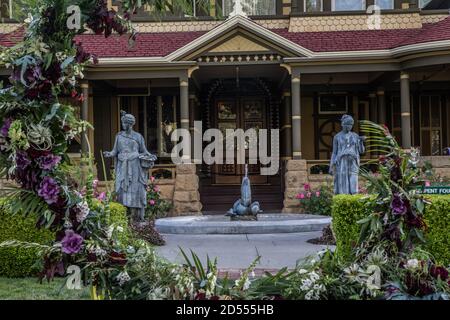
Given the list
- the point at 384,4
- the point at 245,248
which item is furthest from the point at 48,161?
the point at 384,4

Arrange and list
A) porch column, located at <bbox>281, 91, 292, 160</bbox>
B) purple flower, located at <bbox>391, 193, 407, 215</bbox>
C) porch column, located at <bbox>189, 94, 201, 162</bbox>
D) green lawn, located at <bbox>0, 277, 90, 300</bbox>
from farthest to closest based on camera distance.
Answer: porch column, located at <bbox>189, 94, 201, 162</bbox> < porch column, located at <bbox>281, 91, 292, 160</bbox> < green lawn, located at <bbox>0, 277, 90, 300</bbox> < purple flower, located at <bbox>391, 193, 407, 215</bbox>

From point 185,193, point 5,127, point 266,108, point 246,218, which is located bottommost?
point 246,218

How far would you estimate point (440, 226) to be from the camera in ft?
23.7

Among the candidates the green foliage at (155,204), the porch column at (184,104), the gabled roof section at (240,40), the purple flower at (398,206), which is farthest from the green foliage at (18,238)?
the gabled roof section at (240,40)

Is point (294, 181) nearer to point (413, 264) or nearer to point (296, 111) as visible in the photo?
point (296, 111)

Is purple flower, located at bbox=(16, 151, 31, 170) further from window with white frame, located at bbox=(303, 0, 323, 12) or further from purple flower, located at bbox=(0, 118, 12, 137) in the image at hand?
window with white frame, located at bbox=(303, 0, 323, 12)

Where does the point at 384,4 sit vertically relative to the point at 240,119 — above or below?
above

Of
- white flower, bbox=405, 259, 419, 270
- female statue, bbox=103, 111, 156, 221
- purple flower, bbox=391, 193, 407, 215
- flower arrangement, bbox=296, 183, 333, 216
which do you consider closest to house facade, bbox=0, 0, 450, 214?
flower arrangement, bbox=296, 183, 333, 216

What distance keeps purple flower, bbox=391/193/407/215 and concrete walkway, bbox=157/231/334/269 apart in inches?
131

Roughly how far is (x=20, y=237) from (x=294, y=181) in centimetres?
958

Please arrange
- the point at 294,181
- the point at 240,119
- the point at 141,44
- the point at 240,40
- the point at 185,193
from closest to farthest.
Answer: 1. the point at 185,193
2. the point at 294,181
3. the point at 240,40
4. the point at 141,44
5. the point at 240,119

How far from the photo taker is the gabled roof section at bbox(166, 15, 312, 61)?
15820 mm

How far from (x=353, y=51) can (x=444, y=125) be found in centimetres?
552

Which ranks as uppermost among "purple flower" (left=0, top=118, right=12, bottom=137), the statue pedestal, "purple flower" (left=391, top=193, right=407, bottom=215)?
"purple flower" (left=0, top=118, right=12, bottom=137)
